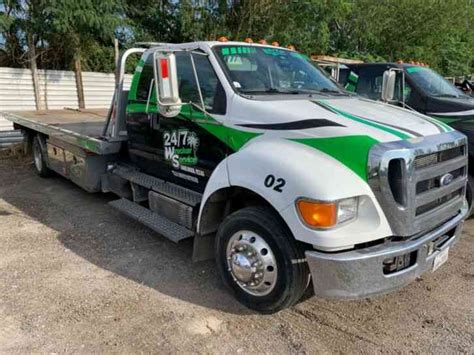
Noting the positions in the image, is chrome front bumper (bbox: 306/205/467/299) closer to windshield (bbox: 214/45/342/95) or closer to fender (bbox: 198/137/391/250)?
fender (bbox: 198/137/391/250)

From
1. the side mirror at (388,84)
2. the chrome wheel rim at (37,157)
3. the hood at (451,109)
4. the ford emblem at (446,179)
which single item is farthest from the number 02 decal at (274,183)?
the chrome wheel rim at (37,157)

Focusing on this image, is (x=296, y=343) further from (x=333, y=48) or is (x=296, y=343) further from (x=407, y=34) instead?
(x=407, y=34)

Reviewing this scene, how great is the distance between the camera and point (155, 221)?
4.77 meters

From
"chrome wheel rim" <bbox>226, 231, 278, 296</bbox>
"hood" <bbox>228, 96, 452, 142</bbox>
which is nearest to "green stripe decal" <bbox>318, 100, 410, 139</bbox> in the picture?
"hood" <bbox>228, 96, 452, 142</bbox>

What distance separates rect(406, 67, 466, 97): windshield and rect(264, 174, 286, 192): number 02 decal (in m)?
4.69

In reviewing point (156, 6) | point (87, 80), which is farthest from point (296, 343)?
point (156, 6)

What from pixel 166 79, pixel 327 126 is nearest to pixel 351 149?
pixel 327 126

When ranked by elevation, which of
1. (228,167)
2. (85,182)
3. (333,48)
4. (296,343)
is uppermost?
(333,48)

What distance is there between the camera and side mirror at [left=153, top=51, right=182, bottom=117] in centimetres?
371

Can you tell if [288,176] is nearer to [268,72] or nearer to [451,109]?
[268,72]

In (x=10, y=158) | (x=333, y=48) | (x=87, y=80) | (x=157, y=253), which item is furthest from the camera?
(x=333, y=48)

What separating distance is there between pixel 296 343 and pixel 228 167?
1.44 meters

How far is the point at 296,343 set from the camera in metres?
3.32

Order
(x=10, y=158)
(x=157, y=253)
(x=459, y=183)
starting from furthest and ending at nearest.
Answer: (x=10, y=158)
(x=157, y=253)
(x=459, y=183)
